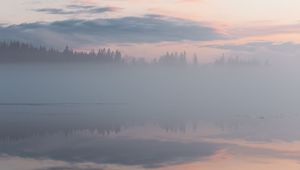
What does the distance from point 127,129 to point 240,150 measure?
9953 mm

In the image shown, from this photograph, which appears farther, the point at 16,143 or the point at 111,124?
the point at 111,124

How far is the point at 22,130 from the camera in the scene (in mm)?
30719

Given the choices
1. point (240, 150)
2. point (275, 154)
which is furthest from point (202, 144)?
point (275, 154)

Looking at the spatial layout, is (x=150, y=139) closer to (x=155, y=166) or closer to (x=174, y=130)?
(x=174, y=130)

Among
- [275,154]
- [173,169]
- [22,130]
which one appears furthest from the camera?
[22,130]

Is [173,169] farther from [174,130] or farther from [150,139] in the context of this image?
[174,130]

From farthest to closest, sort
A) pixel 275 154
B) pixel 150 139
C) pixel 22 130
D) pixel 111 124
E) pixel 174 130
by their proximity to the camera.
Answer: pixel 111 124
pixel 174 130
pixel 22 130
pixel 150 139
pixel 275 154

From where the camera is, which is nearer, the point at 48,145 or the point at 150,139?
the point at 48,145

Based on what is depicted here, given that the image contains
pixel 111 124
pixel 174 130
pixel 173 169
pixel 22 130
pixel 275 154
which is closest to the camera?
pixel 173 169

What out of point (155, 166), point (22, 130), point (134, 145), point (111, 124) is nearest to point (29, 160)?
point (155, 166)

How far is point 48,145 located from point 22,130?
603cm

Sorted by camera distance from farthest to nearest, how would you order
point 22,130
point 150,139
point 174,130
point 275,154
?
point 174,130 → point 22,130 → point 150,139 → point 275,154

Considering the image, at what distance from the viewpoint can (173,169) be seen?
Result: 64.5ft

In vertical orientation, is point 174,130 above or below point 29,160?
below
